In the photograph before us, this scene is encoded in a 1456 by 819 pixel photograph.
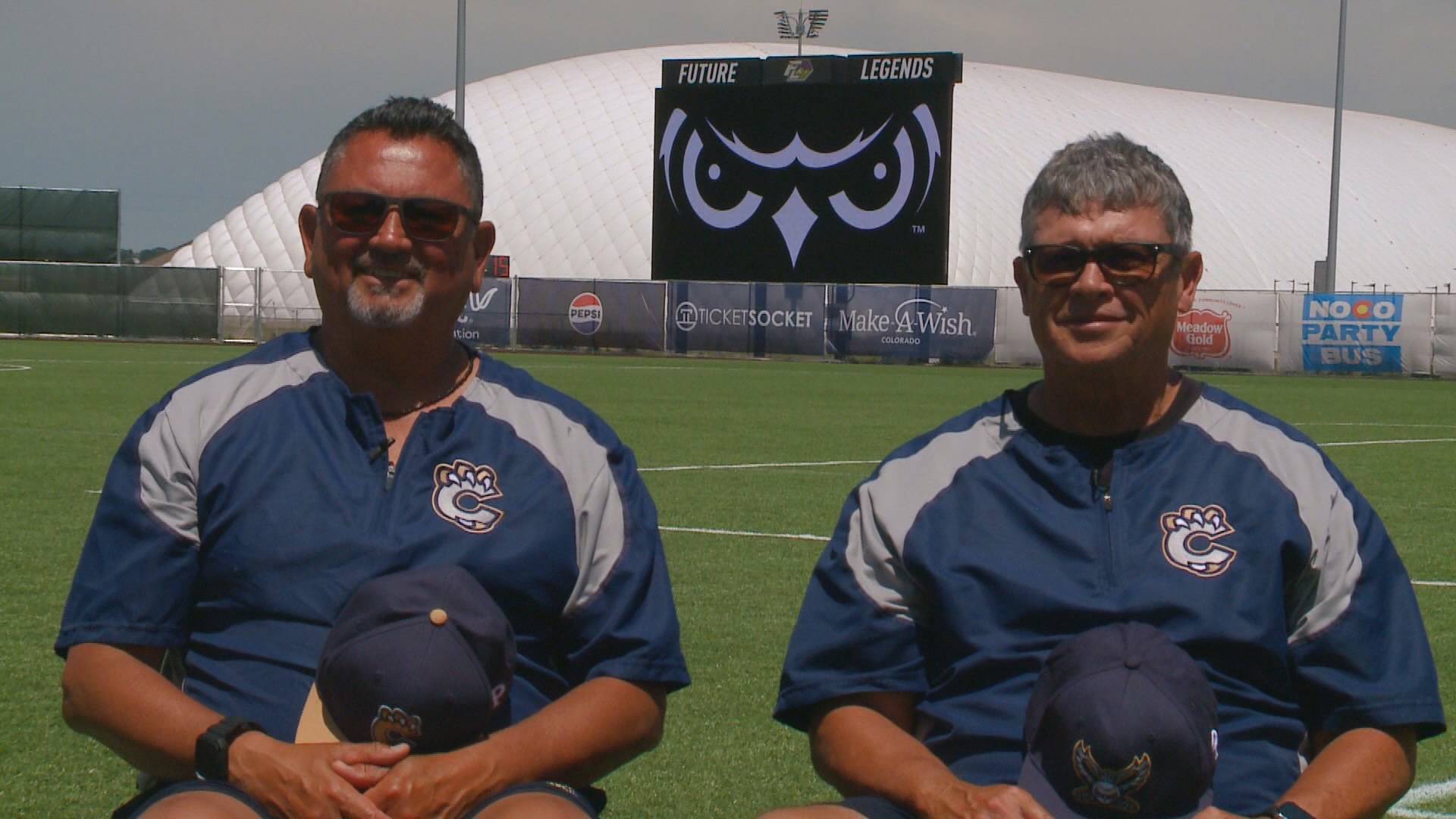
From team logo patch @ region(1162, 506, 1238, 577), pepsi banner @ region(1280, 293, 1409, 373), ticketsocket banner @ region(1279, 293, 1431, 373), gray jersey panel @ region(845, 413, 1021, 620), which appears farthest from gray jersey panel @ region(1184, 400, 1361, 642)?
pepsi banner @ region(1280, 293, 1409, 373)

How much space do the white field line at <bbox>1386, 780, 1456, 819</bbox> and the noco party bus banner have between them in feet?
70.7

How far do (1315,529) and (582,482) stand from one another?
1.22 metres

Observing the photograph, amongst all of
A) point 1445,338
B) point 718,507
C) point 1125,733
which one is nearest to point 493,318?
point 1445,338

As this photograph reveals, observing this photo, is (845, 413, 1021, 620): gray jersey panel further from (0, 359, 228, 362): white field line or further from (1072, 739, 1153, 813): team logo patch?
(0, 359, 228, 362): white field line

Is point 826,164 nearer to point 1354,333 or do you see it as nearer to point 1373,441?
point 1373,441

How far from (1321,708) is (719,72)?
24.1 metres

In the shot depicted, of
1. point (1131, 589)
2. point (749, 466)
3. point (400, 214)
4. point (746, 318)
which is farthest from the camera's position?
point (746, 318)

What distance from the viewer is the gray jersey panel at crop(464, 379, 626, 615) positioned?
10.1 ft

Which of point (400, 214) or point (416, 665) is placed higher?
point (400, 214)

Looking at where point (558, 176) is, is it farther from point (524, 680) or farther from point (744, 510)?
point (524, 680)

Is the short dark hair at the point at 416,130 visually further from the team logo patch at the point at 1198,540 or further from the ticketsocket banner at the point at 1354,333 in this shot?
the ticketsocket banner at the point at 1354,333

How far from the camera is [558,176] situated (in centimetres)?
5269

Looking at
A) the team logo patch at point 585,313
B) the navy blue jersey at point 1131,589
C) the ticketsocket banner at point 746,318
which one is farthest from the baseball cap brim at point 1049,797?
the team logo patch at point 585,313

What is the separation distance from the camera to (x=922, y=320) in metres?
35.3
